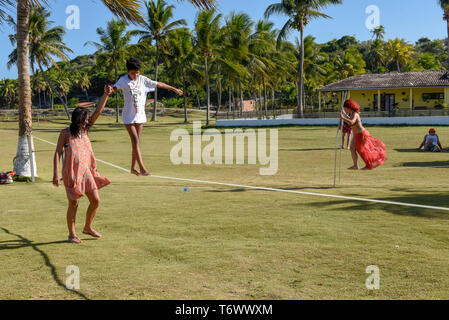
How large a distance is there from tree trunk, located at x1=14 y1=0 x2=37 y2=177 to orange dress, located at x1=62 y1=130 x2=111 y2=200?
323 inches

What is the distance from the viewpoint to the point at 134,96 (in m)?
7.16

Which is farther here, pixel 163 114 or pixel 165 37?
pixel 163 114

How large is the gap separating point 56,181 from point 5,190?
22.1 ft

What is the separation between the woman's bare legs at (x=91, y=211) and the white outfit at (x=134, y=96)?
1333mm

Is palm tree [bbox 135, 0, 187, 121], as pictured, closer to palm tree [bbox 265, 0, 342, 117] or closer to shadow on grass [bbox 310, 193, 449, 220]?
palm tree [bbox 265, 0, 342, 117]

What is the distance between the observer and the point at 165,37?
170ft

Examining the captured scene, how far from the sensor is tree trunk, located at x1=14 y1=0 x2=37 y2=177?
1373 cm

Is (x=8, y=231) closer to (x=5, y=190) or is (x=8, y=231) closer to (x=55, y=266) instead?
(x=55, y=266)

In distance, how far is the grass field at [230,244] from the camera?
504 centimetres

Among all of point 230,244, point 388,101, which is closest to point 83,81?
point 388,101

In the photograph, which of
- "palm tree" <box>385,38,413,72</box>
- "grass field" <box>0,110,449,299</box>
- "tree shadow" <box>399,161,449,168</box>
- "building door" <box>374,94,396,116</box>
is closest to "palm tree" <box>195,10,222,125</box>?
"building door" <box>374,94,396,116</box>
